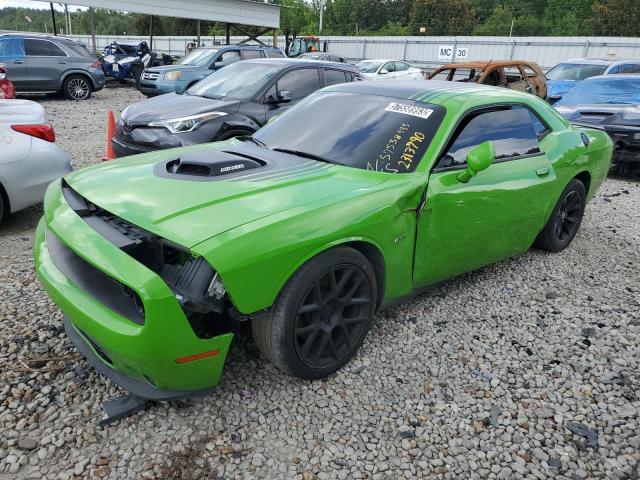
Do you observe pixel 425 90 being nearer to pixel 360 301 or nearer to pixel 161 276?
pixel 360 301

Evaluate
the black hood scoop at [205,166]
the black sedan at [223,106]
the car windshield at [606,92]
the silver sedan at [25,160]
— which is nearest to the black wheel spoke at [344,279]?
the black hood scoop at [205,166]

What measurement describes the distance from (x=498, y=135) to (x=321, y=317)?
1945mm

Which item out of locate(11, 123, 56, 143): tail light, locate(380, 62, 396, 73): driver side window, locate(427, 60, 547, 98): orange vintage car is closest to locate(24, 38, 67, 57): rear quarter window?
locate(380, 62, 396, 73): driver side window

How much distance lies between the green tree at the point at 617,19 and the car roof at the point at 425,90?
170 ft

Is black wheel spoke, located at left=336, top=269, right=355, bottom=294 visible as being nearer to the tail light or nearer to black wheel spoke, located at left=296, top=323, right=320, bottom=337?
black wheel spoke, located at left=296, top=323, right=320, bottom=337

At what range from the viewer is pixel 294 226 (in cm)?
233

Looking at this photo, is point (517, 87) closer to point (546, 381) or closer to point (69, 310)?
point (546, 381)

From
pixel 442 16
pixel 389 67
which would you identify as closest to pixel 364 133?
pixel 389 67

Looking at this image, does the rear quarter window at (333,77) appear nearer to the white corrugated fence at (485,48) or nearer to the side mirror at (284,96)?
the side mirror at (284,96)

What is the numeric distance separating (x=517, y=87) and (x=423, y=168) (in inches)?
394

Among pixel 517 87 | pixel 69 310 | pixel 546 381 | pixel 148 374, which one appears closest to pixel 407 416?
pixel 546 381

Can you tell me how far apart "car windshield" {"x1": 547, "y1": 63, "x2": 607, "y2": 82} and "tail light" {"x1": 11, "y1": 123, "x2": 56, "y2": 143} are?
11865mm

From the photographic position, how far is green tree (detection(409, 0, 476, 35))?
60.6m

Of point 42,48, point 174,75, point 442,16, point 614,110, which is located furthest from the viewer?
point 442,16
